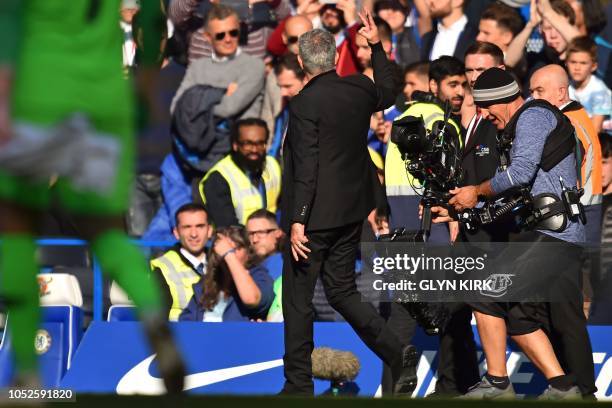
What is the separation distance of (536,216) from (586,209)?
1.38 metres

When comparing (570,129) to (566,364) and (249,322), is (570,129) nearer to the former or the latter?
(566,364)

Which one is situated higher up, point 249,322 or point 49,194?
point 49,194

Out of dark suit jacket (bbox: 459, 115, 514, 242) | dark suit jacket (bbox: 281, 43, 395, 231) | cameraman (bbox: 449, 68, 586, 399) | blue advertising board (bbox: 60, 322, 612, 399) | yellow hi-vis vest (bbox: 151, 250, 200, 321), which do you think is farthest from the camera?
yellow hi-vis vest (bbox: 151, 250, 200, 321)

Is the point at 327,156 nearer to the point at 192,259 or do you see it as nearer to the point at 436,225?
the point at 436,225

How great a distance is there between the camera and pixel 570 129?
26.5ft

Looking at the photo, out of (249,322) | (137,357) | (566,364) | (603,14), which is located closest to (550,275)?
(566,364)

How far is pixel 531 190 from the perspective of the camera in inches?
317

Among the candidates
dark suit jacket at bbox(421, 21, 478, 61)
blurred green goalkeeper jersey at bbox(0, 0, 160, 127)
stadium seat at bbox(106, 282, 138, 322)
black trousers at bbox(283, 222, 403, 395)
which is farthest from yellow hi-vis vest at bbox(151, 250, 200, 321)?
blurred green goalkeeper jersey at bbox(0, 0, 160, 127)

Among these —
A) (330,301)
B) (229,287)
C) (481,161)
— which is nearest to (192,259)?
(229,287)

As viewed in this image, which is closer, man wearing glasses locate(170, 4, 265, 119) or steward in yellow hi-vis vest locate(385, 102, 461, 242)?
steward in yellow hi-vis vest locate(385, 102, 461, 242)

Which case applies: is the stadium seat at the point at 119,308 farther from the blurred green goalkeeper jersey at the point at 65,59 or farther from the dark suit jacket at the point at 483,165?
the blurred green goalkeeper jersey at the point at 65,59

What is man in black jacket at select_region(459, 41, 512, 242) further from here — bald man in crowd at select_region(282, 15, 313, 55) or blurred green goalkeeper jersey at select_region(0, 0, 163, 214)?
blurred green goalkeeper jersey at select_region(0, 0, 163, 214)

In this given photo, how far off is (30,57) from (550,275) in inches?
166

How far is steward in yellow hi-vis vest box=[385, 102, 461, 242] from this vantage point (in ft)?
30.5
